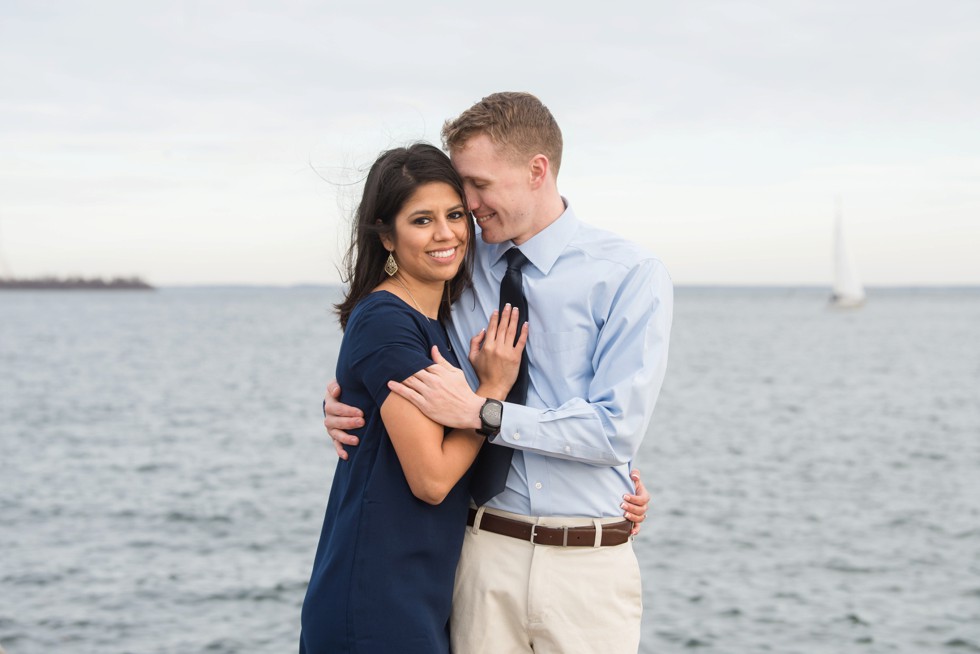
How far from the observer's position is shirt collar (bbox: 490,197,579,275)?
121 inches

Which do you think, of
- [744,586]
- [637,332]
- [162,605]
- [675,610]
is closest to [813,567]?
[744,586]

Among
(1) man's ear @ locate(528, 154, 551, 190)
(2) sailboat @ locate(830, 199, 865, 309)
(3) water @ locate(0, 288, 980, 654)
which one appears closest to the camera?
(1) man's ear @ locate(528, 154, 551, 190)

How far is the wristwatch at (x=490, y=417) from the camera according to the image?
2756 mm

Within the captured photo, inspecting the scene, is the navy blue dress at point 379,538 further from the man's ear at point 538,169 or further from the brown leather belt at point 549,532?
the man's ear at point 538,169

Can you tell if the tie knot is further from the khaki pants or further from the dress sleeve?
the khaki pants

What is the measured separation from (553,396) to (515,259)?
1.55 feet

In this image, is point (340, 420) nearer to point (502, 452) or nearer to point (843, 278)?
point (502, 452)

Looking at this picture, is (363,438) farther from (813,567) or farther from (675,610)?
(813,567)

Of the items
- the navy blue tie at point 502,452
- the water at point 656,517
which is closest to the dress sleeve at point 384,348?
the navy blue tie at point 502,452

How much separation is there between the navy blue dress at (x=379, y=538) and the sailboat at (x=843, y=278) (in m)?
72.6

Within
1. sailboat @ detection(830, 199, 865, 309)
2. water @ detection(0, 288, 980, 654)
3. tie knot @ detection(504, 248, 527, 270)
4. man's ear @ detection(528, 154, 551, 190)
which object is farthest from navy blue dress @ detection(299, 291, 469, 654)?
sailboat @ detection(830, 199, 865, 309)

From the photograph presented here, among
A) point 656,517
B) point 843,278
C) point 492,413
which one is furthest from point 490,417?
point 843,278

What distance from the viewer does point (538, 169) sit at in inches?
121

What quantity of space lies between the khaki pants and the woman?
0.14 meters
